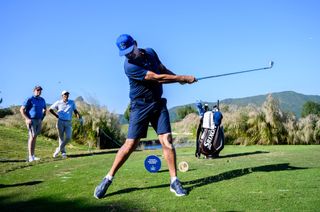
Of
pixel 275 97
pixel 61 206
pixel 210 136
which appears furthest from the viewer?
pixel 275 97

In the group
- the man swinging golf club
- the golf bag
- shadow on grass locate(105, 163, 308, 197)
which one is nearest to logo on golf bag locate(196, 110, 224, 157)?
the golf bag

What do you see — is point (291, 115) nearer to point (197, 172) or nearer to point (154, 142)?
point (154, 142)

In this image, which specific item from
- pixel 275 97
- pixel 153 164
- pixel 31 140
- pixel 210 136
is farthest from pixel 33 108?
pixel 275 97

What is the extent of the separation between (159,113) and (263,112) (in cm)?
1290

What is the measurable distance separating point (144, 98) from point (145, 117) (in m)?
0.28

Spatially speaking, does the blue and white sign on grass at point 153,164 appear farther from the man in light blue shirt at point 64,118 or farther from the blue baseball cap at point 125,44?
the man in light blue shirt at point 64,118

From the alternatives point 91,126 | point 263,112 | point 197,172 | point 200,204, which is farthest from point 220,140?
point 91,126

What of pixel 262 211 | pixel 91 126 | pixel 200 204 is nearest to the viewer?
pixel 262 211

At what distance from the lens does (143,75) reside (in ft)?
18.9

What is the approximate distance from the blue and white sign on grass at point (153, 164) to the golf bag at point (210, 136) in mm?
3473

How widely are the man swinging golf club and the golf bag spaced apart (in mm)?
4970

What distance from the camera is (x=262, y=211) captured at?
14.2 feet

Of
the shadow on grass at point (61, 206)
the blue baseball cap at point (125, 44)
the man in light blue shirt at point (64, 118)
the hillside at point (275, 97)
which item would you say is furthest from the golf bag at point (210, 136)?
the hillside at point (275, 97)

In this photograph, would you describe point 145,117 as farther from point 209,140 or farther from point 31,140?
point 31,140
